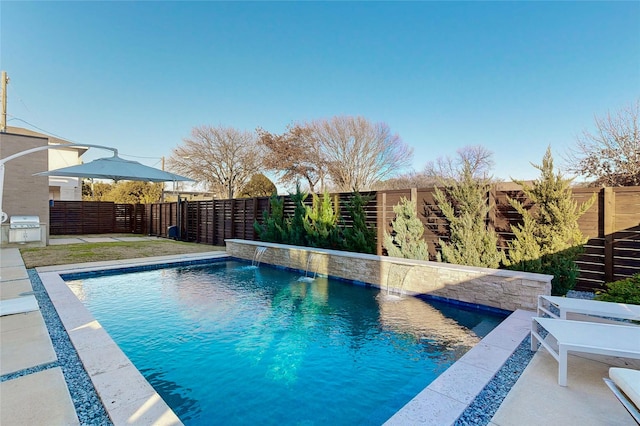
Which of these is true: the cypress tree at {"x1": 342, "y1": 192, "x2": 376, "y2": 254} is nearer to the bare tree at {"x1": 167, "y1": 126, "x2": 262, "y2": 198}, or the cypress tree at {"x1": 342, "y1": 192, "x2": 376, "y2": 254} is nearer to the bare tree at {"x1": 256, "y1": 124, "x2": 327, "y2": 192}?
the bare tree at {"x1": 256, "y1": 124, "x2": 327, "y2": 192}

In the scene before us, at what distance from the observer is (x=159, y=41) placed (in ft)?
40.7

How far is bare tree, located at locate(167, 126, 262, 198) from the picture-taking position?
26031mm

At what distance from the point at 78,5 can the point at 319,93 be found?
41.6 feet

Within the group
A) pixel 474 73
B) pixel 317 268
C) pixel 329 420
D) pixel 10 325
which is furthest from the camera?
pixel 474 73

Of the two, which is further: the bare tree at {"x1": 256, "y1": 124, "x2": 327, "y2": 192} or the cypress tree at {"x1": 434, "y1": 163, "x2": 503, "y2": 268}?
the bare tree at {"x1": 256, "y1": 124, "x2": 327, "y2": 192}

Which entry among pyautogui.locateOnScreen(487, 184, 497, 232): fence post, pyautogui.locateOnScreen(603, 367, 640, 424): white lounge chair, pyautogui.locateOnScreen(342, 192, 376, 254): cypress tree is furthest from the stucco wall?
pyautogui.locateOnScreen(603, 367, 640, 424): white lounge chair

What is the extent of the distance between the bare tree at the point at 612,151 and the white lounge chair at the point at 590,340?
11.0 meters

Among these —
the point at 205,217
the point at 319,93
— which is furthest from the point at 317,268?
the point at 319,93

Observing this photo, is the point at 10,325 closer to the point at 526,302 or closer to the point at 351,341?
the point at 351,341

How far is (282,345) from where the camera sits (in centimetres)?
425

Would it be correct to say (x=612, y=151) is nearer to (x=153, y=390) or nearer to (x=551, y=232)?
(x=551, y=232)

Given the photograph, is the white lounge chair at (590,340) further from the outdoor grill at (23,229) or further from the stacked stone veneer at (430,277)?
the outdoor grill at (23,229)

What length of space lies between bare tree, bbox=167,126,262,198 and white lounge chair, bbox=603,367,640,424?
26.8m

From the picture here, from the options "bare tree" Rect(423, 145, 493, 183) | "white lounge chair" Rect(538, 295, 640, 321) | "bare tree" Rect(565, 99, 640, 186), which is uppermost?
"bare tree" Rect(423, 145, 493, 183)
